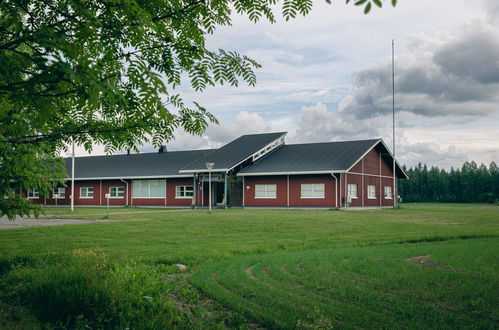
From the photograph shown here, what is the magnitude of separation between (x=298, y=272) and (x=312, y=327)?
3.23 m

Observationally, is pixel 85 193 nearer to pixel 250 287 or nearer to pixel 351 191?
pixel 351 191

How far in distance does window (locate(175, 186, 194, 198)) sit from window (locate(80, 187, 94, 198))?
10222 millimetres

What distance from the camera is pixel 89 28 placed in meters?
4.90

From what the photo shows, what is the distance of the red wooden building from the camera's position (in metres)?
35.0

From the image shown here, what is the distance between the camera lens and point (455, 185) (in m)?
79.2

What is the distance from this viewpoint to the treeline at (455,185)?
2950 inches

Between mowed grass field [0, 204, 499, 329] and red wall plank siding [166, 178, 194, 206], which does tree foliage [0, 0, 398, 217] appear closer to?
mowed grass field [0, 204, 499, 329]

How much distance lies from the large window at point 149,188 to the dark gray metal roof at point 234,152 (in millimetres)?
3392

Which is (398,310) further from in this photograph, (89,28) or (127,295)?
(89,28)

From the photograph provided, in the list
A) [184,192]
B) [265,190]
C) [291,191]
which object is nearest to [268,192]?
[265,190]

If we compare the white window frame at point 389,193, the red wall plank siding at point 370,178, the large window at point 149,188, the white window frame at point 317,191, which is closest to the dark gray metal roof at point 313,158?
the red wall plank siding at point 370,178

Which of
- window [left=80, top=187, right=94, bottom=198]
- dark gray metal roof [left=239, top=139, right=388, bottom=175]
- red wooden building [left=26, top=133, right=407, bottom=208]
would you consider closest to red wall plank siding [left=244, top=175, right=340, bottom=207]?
red wooden building [left=26, top=133, right=407, bottom=208]

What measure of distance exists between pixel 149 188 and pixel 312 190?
630 inches

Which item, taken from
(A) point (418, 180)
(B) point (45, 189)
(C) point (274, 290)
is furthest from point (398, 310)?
(A) point (418, 180)
